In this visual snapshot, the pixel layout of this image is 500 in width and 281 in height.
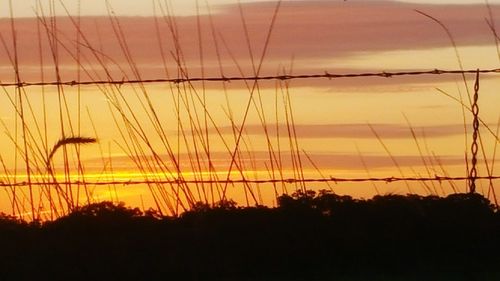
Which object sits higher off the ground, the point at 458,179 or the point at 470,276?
the point at 458,179

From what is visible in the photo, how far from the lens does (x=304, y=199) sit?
523 centimetres

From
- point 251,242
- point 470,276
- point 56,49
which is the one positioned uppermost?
point 56,49

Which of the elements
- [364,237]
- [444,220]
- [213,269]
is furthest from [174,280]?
[444,220]

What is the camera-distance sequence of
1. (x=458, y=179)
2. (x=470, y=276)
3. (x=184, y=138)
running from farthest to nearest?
(x=184, y=138)
(x=458, y=179)
(x=470, y=276)

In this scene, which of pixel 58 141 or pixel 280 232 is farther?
pixel 58 141

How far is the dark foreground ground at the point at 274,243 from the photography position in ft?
16.1

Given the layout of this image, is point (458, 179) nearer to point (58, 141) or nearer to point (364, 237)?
point (364, 237)

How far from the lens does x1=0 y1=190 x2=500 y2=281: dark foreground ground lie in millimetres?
4902

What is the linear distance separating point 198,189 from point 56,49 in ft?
3.95

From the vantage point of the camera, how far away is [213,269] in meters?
4.92

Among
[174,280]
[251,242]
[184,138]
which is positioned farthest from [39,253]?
[184,138]

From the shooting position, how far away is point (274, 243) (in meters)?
5.00

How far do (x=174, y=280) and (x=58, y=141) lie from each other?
5.05ft

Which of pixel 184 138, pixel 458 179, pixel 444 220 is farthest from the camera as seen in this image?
pixel 184 138
